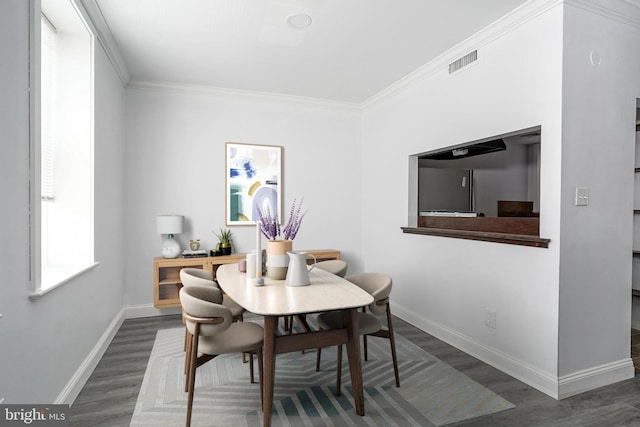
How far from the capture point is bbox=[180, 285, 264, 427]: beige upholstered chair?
1.88m

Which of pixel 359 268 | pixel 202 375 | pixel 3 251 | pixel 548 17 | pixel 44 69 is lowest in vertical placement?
pixel 202 375

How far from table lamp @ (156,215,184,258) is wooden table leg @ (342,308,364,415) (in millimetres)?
2534

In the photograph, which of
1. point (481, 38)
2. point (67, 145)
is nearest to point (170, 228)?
point (67, 145)

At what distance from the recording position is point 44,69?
2.44 meters

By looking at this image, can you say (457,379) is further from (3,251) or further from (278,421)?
(3,251)

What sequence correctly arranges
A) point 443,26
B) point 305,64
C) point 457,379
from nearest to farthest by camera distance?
point 457,379, point 443,26, point 305,64

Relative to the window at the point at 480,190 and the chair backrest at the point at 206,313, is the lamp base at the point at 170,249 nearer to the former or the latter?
the chair backrest at the point at 206,313

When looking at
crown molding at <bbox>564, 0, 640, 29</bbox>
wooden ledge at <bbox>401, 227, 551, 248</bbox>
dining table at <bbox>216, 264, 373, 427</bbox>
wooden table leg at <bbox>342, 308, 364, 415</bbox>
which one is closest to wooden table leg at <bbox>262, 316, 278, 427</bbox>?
dining table at <bbox>216, 264, 373, 427</bbox>

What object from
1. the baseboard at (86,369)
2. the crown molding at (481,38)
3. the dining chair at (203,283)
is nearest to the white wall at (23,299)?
the baseboard at (86,369)

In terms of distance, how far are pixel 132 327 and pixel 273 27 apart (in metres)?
3.24

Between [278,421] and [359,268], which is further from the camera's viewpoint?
[359,268]

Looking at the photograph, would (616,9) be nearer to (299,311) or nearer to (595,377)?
(595,377)

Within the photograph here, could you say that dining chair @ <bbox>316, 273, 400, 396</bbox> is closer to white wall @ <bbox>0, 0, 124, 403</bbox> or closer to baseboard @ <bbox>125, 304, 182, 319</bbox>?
white wall @ <bbox>0, 0, 124, 403</bbox>

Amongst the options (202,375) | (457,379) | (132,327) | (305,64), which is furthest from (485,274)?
(132,327)
